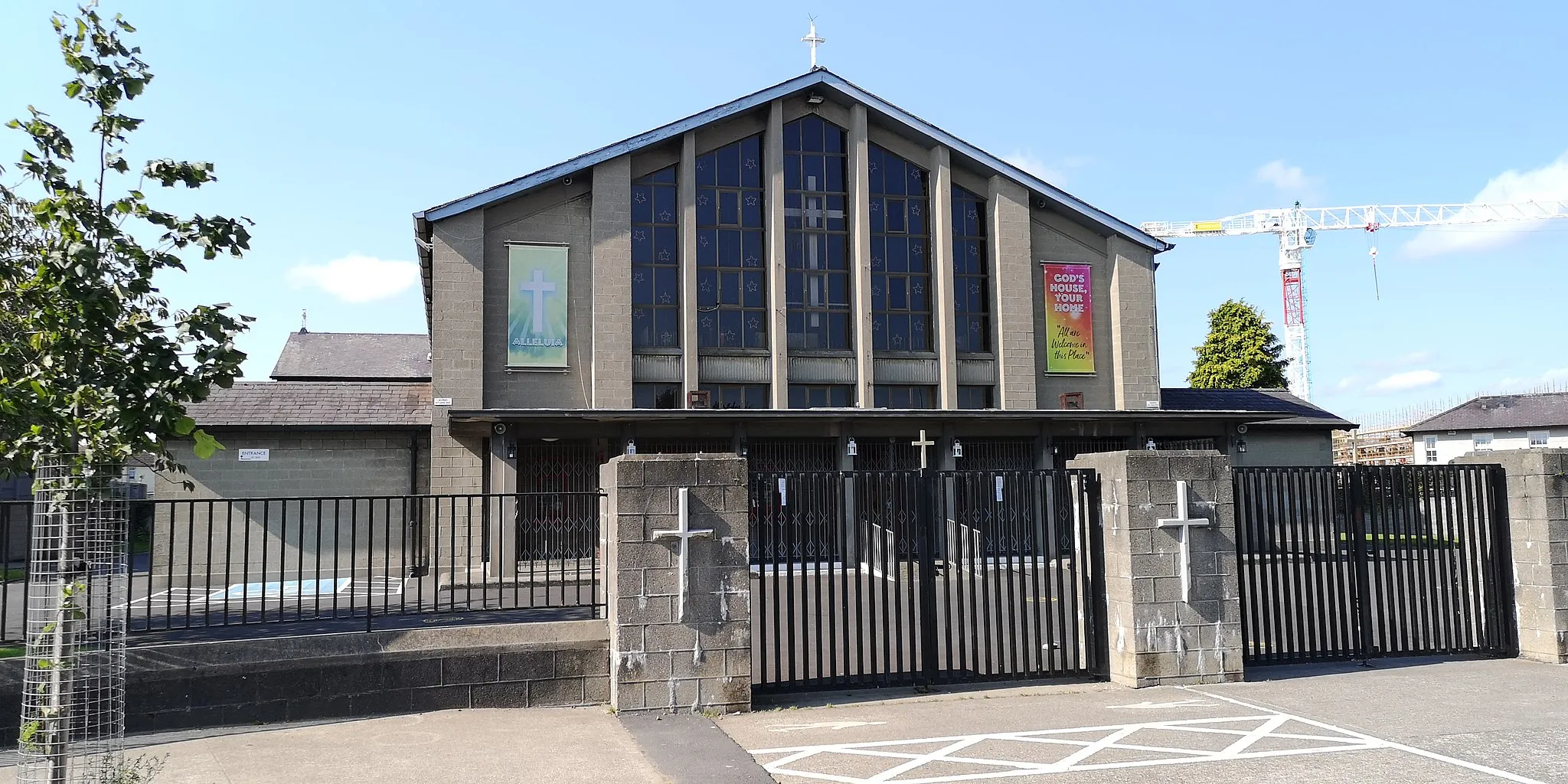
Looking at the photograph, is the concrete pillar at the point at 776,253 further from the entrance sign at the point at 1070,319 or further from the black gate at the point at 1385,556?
the black gate at the point at 1385,556

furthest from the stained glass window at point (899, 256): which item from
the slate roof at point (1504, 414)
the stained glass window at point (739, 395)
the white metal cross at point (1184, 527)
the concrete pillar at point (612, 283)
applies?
the slate roof at point (1504, 414)

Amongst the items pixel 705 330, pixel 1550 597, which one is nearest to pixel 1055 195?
pixel 705 330

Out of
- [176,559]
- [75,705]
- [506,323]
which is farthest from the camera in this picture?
[506,323]

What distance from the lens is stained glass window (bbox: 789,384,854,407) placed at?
24.1 meters

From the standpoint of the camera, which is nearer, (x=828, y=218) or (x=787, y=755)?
(x=787, y=755)

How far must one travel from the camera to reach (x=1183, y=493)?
925 centimetres

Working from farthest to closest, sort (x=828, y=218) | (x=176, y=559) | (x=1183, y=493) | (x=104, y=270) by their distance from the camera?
(x=828, y=218) → (x=176, y=559) → (x=1183, y=493) → (x=104, y=270)

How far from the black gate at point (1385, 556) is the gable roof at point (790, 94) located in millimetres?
15991

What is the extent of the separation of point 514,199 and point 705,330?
5.19 meters

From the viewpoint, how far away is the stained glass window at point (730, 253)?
2391 cm

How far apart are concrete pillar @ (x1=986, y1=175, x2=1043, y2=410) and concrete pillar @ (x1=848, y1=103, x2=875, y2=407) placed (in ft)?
10.7

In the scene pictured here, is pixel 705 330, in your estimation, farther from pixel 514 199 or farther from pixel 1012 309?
pixel 1012 309

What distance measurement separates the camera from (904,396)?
24922 millimetres

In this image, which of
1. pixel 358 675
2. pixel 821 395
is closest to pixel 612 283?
pixel 821 395
